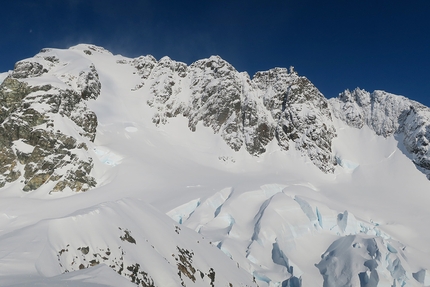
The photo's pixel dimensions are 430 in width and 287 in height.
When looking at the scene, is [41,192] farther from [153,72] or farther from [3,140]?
[153,72]

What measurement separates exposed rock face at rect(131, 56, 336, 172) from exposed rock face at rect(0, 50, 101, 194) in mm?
24724

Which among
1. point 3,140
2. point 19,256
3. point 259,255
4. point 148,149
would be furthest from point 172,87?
point 19,256

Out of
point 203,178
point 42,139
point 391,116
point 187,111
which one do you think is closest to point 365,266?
point 203,178

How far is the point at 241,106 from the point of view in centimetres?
8031

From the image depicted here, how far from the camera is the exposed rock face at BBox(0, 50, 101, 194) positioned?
41.5 meters

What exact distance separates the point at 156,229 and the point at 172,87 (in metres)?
68.2

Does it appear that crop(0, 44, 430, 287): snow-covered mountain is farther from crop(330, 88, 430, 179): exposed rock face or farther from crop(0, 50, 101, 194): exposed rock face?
crop(330, 88, 430, 179): exposed rock face

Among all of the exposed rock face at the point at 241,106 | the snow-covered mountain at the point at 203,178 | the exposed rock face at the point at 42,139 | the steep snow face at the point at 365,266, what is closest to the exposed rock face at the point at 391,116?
the snow-covered mountain at the point at 203,178

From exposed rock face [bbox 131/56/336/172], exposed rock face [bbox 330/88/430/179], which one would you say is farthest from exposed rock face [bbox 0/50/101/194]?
exposed rock face [bbox 330/88/430/179]

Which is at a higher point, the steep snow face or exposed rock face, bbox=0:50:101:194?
exposed rock face, bbox=0:50:101:194

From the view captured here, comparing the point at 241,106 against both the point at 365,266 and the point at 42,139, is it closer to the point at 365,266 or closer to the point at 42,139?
the point at 42,139

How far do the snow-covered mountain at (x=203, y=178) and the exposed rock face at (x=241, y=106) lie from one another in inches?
16.3

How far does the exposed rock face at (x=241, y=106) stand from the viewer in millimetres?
74688

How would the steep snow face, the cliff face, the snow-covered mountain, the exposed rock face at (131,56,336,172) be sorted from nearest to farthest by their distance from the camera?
1. the snow-covered mountain
2. the steep snow face
3. the cliff face
4. the exposed rock face at (131,56,336,172)
